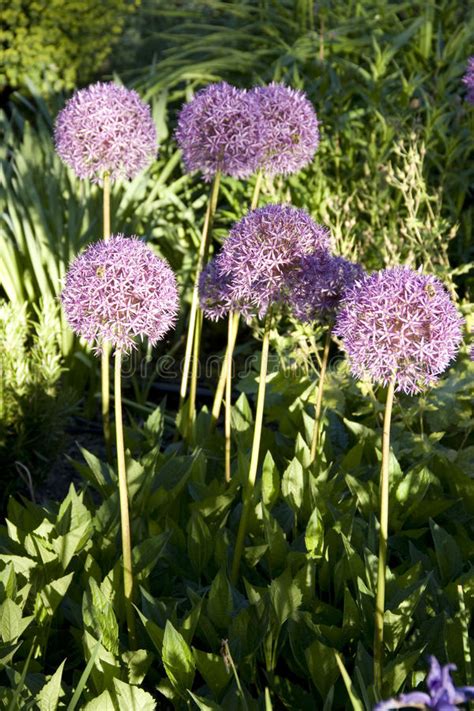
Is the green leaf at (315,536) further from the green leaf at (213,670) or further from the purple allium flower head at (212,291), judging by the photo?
the purple allium flower head at (212,291)

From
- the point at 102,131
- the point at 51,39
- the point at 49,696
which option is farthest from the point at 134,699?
the point at 51,39

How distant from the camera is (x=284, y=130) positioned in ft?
8.71

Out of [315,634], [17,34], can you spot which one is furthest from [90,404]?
[17,34]

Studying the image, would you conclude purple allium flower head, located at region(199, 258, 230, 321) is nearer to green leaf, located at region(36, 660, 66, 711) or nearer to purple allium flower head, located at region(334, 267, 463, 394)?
purple allium flower head, located at region(334, 267, 463, 394)

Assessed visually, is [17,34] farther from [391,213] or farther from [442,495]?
[442,495]

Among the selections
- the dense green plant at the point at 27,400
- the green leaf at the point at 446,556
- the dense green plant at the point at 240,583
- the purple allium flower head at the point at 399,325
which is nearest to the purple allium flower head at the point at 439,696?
the dense green plant at the point at 240,583

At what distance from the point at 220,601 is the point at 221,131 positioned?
137 cm

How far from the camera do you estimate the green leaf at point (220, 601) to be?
6.72 ft

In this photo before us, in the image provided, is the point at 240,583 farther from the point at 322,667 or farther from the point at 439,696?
the point at 439,696

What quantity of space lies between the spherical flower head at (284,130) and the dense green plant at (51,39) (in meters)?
3.22

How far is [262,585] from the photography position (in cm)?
230

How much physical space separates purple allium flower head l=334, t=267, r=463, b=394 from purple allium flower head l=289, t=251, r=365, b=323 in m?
0.35

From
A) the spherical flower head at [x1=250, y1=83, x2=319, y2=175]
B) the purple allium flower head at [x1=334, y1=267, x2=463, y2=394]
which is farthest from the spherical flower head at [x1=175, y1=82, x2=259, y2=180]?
the purple allium flower head at [x1=334, y1=267, x2=463, y2=394]

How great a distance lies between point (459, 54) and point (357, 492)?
2.97m
